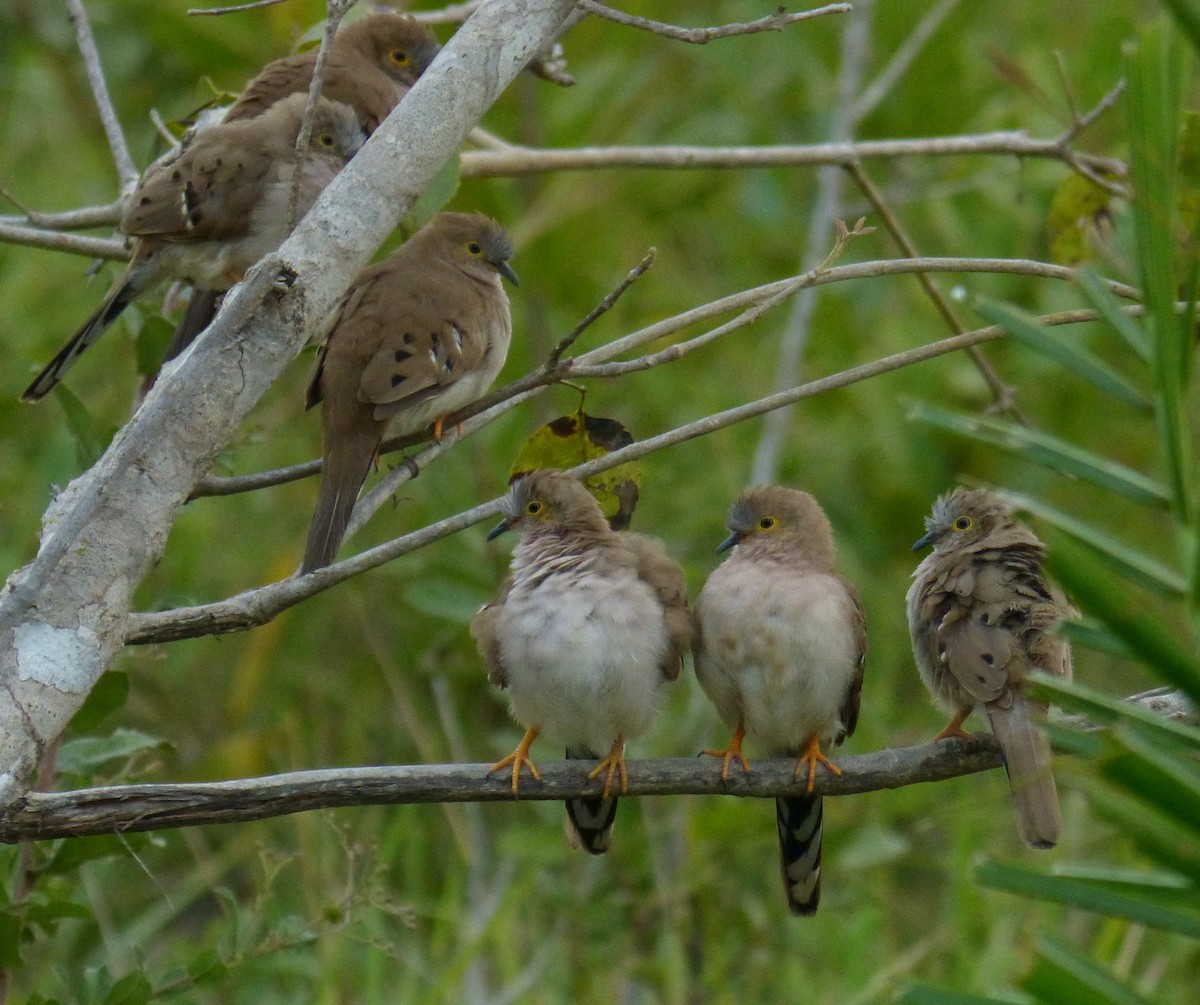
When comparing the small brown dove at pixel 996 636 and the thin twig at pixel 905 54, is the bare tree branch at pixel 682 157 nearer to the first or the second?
the small brown dove at pixel 996 636

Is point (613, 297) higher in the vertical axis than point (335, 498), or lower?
higher

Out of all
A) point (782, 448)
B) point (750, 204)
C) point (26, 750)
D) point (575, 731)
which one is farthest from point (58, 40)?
point (26, 750)

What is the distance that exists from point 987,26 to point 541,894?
19.5 ft

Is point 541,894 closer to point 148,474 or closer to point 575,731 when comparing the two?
point 575,731

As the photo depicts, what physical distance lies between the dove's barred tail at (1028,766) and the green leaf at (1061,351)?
2.07 metres

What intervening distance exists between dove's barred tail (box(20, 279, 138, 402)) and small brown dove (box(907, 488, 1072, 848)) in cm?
244

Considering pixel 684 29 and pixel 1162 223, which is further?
pixel 684 29


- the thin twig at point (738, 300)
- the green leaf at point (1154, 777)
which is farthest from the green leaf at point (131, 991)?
the green leaf at point (1154, 777)

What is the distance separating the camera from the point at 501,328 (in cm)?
527

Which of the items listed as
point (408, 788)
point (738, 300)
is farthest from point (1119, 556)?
point (738, 300)

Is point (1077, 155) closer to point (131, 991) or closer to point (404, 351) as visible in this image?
point (404, 351)

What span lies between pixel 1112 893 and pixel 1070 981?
11cm

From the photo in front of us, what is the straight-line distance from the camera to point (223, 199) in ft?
15.6

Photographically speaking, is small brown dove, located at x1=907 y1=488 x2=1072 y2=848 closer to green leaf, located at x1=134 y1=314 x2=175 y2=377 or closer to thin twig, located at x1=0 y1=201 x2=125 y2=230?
green leaf, located at x1=134 y1=314 x2=175 y2=377
